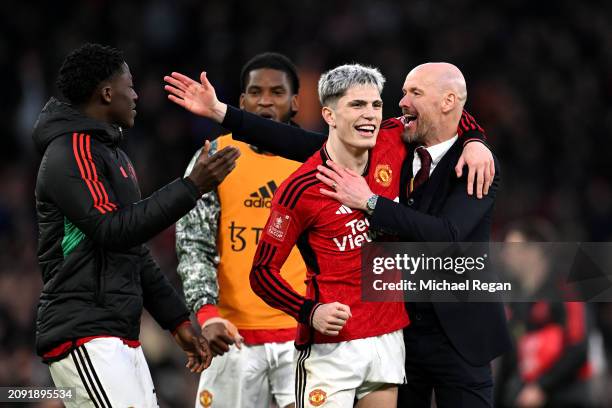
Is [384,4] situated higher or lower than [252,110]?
higher

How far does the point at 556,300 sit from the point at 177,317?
3.70 meters

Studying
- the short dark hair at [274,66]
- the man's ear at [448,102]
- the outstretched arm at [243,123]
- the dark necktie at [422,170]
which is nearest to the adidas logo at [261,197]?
the outstretched arm at [243,123]

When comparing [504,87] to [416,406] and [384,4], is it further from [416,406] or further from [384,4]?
[416,406]

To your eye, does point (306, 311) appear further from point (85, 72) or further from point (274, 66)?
point (274, 66)

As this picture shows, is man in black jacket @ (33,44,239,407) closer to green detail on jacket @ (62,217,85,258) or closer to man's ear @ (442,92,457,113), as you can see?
green detail on jacket @ (62,217,85,258)

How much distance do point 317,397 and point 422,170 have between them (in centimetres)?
120

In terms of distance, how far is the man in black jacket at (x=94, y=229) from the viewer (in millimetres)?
4789

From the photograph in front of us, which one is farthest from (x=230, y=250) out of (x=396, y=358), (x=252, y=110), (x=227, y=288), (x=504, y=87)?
(x=504, y=87)

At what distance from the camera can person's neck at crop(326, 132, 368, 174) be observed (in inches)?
207

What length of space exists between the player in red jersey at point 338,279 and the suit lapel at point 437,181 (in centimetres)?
36

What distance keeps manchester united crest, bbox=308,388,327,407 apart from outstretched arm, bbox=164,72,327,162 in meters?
1.23

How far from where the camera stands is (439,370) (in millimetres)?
5293

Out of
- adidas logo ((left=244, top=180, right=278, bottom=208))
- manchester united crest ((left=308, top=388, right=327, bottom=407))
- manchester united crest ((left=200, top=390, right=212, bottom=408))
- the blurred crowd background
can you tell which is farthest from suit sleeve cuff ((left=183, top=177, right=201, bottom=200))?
the blurred crowd background

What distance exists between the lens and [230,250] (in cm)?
614
